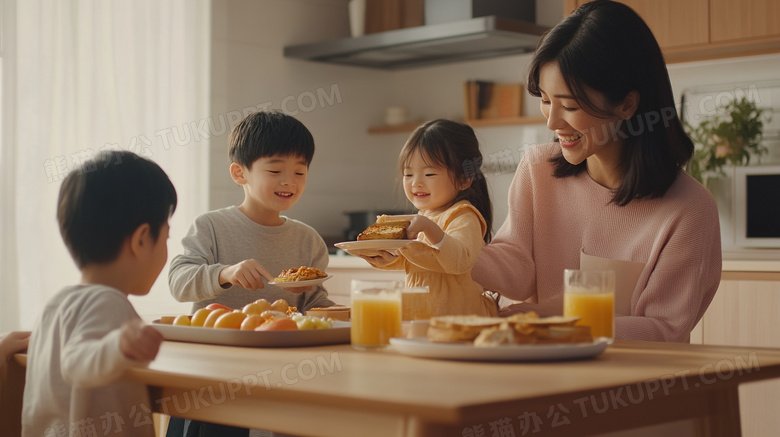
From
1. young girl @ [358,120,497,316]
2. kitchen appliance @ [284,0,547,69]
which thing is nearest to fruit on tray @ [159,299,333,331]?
young girl @ [358,120,497,316]

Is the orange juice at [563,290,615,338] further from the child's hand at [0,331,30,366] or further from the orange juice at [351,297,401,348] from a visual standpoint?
the child's hand at [0,331,30,366]

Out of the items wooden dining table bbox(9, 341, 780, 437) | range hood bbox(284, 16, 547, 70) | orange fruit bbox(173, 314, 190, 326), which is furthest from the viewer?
range hood bbox(284, 16, 547, 70)

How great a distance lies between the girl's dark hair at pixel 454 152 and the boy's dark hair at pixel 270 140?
0.87ft

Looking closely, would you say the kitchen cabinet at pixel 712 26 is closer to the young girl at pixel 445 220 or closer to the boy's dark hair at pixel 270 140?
the young girl at pixel 445 220

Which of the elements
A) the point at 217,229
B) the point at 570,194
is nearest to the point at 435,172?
the point at 570,194

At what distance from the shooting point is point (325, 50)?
14.5 ft

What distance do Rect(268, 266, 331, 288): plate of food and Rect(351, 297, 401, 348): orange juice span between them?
47 cm

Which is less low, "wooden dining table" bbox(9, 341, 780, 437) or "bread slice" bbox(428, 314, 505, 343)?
"bread slice" bbox(428, 314, 505, 343)

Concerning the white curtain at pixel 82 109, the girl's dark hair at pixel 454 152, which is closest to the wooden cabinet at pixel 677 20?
the girl's dark hair at pixel 454 152

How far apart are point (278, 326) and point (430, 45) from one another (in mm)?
2907

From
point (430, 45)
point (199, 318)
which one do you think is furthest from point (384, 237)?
point (430, 45)

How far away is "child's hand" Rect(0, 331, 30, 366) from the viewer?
1.48 meters

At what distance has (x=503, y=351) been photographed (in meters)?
1.20

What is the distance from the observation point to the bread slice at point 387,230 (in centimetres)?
183
